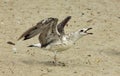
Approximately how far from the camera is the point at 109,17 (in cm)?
1541

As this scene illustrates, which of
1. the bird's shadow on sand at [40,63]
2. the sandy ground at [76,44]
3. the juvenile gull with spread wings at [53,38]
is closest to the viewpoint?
the sandy ground at [76,44]

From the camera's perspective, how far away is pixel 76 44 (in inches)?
484

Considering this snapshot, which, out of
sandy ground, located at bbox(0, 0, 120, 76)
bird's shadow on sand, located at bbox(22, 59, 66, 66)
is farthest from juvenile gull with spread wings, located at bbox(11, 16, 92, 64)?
sandy ground, located at bbox(0, 0, 120, 76)

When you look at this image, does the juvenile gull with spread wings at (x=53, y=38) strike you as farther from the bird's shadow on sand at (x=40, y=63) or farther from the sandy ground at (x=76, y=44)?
the sandy ground at (x=76, y=44)

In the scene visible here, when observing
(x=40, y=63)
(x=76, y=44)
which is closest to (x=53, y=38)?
(x=40, y=63)

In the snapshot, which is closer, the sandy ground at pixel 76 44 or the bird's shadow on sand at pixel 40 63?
the sandy ground at pixel 76 44

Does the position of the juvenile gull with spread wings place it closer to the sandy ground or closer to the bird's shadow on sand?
the bird's shadow on sand

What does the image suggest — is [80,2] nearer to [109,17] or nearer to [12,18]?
[109,17]

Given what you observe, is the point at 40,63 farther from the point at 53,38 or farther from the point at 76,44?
the point at 76,44

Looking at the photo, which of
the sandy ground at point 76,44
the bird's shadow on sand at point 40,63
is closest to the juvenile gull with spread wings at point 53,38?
the bird's shadow on sand at point 40,63

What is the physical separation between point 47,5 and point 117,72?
663 cm

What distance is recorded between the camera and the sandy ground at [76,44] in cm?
1007

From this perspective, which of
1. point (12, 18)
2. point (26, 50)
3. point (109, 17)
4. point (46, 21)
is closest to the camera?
point (46, 21)

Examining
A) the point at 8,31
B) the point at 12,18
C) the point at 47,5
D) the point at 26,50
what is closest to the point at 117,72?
the point at 26,50
